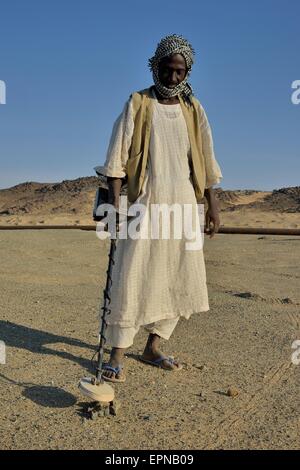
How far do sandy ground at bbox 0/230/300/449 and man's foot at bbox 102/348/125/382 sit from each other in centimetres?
6

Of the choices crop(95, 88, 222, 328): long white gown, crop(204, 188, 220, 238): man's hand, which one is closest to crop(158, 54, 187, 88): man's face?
crop(95, 88, 222, 328): long white gown

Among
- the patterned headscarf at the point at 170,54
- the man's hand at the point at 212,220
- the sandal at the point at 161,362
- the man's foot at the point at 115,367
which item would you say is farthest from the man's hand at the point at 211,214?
the man's foot at the point at 115,367

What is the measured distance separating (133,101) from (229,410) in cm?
182

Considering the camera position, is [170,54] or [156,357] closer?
[170,54]

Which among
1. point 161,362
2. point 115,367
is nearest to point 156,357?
point 161,362

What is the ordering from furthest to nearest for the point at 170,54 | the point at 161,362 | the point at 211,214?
the point at 211,214
the point at 161,362
the point at 170,54

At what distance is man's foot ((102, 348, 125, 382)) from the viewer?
3.80 metres

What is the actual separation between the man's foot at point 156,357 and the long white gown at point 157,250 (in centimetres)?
26

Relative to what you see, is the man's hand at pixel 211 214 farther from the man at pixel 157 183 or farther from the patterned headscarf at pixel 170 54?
the patterned headscarf at pixel 170 54

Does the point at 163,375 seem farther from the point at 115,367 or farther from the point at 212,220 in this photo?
the point at 212,220

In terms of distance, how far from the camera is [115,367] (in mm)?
3859

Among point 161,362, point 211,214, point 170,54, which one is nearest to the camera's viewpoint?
point 170,54

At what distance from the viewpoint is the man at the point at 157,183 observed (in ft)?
12.7

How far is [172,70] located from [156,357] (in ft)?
5.74
